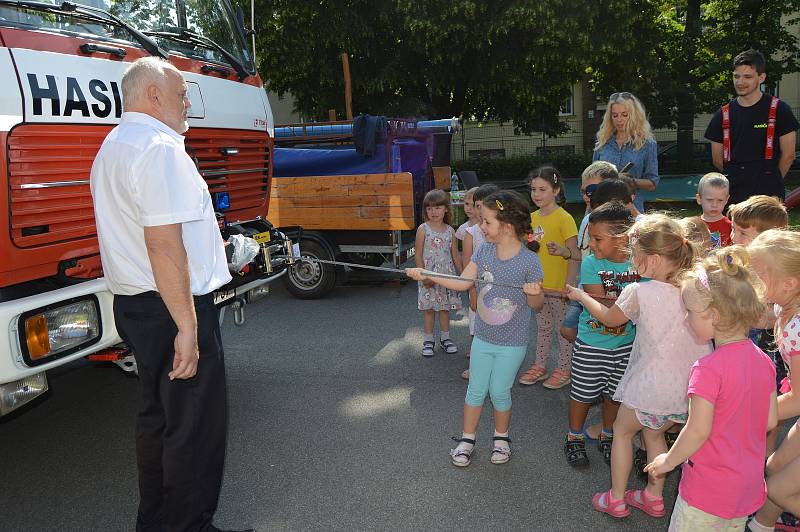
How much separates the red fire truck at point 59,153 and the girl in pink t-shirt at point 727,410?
263 cm

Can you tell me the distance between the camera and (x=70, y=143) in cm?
331

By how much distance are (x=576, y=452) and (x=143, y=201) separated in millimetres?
2553

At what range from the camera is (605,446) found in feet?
12.0

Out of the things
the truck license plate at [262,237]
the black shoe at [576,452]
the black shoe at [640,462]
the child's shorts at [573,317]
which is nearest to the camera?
the black shoe at [640,462]

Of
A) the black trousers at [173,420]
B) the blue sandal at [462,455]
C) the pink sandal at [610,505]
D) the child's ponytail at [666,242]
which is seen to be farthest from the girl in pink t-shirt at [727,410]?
the black trousers at [173,420]

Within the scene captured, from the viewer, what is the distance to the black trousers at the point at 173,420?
8.76 feet

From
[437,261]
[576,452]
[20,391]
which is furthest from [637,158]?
[20,391]

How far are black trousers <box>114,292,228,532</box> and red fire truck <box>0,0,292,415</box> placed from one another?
1.63ft

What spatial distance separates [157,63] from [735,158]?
426 centimetres

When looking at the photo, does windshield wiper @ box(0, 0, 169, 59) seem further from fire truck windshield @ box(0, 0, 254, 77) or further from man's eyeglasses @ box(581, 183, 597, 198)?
man's eyeglasses @ box(581, 183, 597, 198)

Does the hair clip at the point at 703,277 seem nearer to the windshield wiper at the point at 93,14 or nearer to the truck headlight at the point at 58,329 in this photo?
the truck headlight at the point at 58,329

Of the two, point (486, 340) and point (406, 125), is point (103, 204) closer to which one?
point (486, 340)

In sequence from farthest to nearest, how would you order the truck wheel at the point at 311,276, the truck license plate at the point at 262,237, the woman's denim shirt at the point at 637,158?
the truck wheel at the point at 311,276 → the woman's denim shirt at the point at 637,158 → the truck license plate at the point at 262,237

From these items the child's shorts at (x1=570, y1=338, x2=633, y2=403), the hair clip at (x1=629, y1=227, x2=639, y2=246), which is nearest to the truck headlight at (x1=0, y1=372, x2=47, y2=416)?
the child's shorts at (x1=570, y1=338, x2=633, y2=403)
